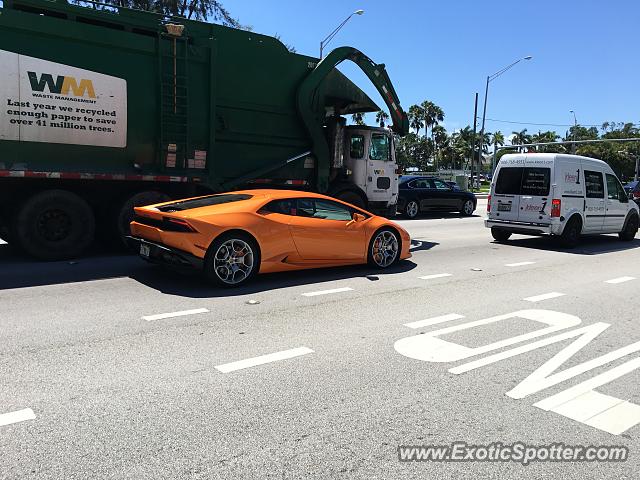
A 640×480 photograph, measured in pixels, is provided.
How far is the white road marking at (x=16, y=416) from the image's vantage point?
3255 mm

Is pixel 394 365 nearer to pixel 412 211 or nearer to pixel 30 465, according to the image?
pixel 30 465

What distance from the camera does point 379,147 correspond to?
42.7 ft

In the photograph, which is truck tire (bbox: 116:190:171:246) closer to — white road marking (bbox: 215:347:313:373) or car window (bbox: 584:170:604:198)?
white road marking (bbox: 215:347:313:373)

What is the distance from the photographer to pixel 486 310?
6.35 m

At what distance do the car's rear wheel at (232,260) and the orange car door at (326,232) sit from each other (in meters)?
0.71

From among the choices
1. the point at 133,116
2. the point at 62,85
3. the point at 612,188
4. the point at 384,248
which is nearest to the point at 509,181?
the point at 612,188

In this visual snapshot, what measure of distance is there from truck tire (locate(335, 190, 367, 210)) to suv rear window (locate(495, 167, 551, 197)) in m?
3.20

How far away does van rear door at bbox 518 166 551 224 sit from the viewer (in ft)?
38.4

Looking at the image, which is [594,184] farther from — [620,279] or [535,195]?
[620,279]

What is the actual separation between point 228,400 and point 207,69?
24.9 ft

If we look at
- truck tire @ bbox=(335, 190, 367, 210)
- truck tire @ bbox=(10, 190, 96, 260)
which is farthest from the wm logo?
truck tire @ bbox=(335, 190, 367, 210)

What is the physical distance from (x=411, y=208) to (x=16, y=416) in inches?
669

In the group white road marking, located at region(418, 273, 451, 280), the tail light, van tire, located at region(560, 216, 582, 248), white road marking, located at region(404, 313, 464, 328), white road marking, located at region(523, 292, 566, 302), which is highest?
the tail light

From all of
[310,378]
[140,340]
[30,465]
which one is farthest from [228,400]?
[140,340]
